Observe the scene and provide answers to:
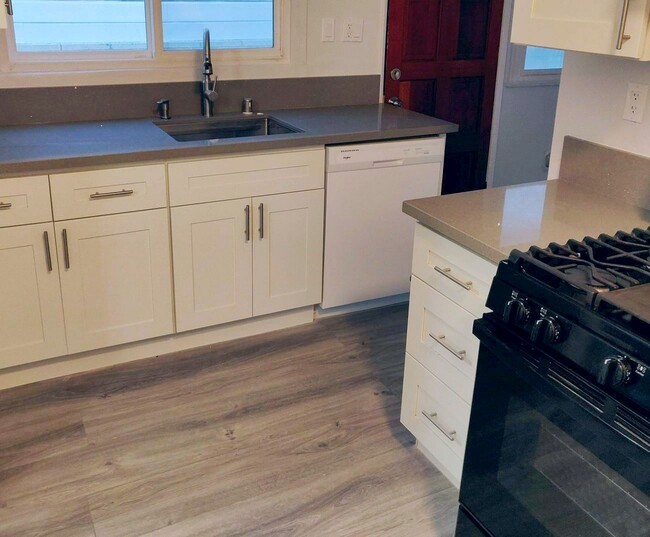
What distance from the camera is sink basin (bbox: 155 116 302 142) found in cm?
316

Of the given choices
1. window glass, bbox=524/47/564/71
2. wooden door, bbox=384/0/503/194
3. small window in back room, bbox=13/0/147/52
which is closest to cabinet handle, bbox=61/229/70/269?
small window in back room, bbox=13/0/147/52

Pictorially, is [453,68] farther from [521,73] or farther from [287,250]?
[287,250]

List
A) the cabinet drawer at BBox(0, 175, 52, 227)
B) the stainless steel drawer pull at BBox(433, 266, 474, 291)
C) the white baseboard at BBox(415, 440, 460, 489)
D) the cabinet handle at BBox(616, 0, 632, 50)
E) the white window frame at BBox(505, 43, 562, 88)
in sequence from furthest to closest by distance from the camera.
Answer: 1. the white window frame at BBox(505, 43, 562, 88)
2. the cabinet drawer at BBox(0, 175, 52, 227)
3. the white baseboard at BBox(415, 440, 460, 489)
4. the stainless steel drawer pull at BBox(433, 266, 474, 291)
5. the cabinet handle at BBox(616, 0, 632, 50)

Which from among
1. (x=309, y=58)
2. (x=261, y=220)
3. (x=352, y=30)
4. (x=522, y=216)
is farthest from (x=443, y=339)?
(x=352, y=30)

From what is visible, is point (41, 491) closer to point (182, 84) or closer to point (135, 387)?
point (135, 387)

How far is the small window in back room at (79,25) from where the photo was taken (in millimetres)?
2920

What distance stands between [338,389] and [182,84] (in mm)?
1525

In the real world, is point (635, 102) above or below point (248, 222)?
above

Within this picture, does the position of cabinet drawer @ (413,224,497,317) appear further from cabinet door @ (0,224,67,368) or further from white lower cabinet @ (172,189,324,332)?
cabinet door @ (0,224,67,368)

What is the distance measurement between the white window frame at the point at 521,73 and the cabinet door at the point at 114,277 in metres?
2.40

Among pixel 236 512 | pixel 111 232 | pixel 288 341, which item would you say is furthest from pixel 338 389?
pixel 111 232

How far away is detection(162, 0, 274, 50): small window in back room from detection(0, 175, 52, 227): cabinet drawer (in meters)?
1.03

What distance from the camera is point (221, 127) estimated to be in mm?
3275

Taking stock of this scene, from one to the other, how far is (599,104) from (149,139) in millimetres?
1627
